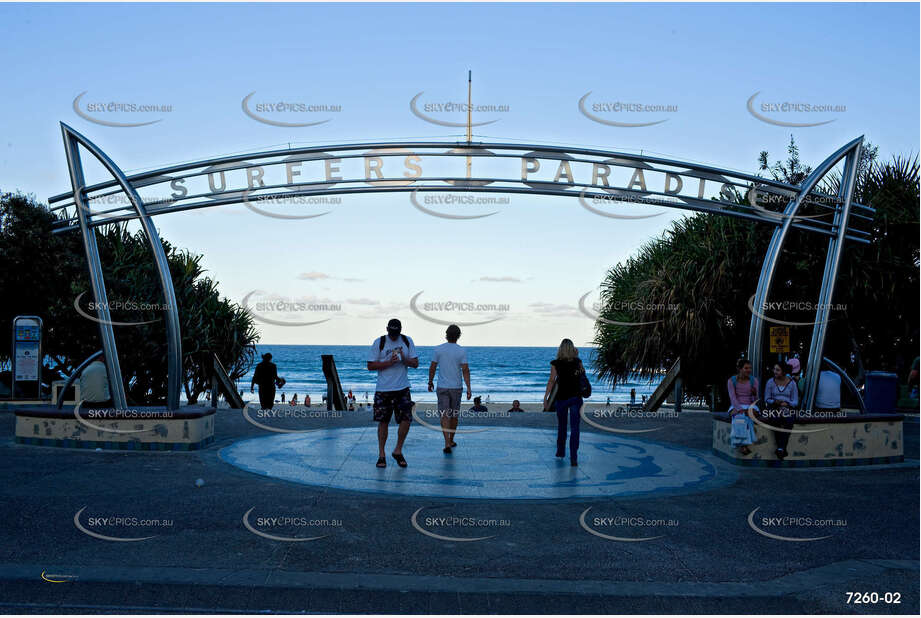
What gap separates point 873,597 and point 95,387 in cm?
925

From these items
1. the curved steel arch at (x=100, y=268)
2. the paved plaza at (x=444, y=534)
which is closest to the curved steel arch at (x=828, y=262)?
the paved plaza at (x=444, y=534)

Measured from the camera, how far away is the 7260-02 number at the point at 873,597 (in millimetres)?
4314

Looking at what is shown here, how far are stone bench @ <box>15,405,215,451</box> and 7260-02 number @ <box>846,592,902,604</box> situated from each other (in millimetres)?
7755

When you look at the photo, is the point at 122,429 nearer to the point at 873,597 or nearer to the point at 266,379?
the point at 266,379

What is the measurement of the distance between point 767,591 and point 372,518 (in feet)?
9.61

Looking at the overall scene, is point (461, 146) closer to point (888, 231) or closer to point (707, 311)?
point (707, 311)

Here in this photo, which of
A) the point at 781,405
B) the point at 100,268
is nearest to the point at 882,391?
the point at 781,405

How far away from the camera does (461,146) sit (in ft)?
31.8

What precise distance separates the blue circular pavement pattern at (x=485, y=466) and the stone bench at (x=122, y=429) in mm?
616

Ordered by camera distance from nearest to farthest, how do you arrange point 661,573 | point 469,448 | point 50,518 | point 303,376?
point 661,573 < point 50,518 < point 469,448 < point 303,376

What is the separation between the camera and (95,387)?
10383 mm

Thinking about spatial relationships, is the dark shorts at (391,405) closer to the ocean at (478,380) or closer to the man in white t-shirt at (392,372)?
the man in white t-shirt at (392,372)

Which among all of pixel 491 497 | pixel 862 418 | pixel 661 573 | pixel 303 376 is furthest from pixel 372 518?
pixel 303 376

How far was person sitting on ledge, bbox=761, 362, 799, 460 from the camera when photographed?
364 inches
